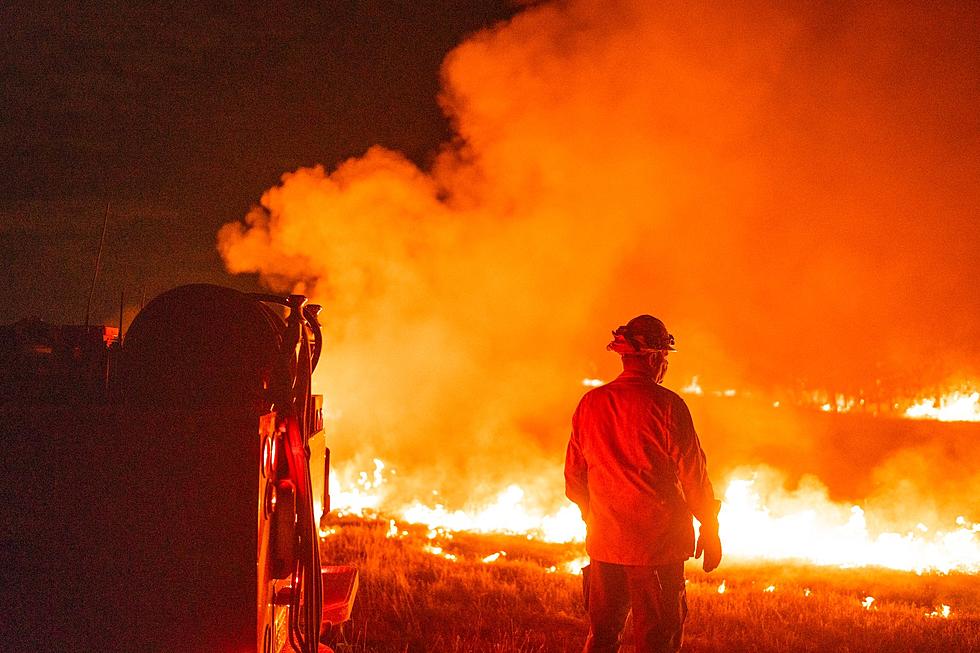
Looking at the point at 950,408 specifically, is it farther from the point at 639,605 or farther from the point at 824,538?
the point at 639,605

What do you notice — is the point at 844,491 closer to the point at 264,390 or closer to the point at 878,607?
the point at 878,607

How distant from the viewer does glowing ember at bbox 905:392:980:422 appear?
1421 inches

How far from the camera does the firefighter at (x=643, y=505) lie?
391 cm

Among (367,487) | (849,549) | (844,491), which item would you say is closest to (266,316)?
(849,549)

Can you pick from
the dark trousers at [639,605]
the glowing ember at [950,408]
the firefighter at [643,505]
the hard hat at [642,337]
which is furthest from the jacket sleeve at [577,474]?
the glowing ember at [950,408]

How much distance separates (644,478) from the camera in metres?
4.02

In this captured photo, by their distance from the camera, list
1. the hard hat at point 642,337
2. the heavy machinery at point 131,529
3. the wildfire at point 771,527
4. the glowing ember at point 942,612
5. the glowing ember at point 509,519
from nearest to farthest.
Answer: the heavy machinery at point 131,529, the hard hat at point 642,337, the glowing ember at point 942,612, the wildfire at point 771,527, the glowing ember at point 509,519

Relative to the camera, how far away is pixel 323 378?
14562 millimetres

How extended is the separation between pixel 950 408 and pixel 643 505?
4140cm

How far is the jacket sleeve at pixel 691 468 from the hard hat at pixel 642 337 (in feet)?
1.34

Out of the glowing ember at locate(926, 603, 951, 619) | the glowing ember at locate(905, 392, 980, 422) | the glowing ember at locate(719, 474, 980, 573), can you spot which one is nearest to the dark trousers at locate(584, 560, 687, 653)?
the glowing ember at locate(926, 603, 951, 619)

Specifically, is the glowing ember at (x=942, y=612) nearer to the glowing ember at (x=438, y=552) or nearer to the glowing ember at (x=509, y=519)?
the glowing ember at (x=509, y=519)

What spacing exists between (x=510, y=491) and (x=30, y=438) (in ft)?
39.7

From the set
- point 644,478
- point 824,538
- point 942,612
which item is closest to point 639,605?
point 644,478
